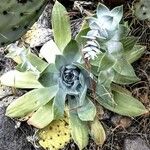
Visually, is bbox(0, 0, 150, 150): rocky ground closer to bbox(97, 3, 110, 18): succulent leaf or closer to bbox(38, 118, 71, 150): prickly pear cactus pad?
bbox(38, 118, 71, 150): prickly pear cactus pad

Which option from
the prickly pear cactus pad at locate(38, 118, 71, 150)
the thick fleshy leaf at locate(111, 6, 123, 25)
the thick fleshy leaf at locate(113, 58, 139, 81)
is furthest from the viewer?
the prickly pear cactus pad at locate(38, 118, 71, 150)

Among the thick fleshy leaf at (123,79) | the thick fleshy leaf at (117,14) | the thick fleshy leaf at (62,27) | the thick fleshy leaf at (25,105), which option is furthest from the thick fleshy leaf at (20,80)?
the thick fleshy leaf at (117,14)

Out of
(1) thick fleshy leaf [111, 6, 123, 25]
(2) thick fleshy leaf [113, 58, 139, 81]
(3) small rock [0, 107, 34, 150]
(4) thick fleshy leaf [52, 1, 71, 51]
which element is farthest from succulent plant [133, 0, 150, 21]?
(3) small rock [0, 107, 34, 150]

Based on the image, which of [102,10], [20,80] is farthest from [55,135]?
[102,10]

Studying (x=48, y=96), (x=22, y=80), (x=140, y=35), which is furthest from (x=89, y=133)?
(x=140, y=35)

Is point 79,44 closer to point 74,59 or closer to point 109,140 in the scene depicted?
point 74,59

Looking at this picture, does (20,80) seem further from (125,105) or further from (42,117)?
(125,105)
